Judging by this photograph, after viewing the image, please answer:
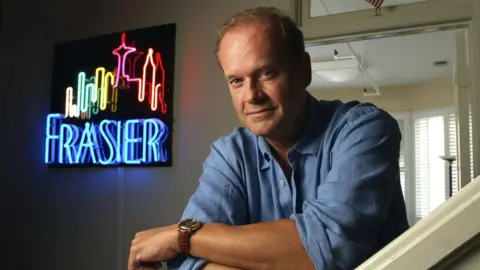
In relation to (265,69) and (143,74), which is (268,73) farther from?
(143,74)

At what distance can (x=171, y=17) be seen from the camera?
3.16 metres

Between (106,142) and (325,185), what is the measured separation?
2.59 metres

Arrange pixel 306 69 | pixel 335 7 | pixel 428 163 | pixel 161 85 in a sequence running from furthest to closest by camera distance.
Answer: pixel 428 163 → pixel 161 85 → pixel 335 7 → pixel 306 69

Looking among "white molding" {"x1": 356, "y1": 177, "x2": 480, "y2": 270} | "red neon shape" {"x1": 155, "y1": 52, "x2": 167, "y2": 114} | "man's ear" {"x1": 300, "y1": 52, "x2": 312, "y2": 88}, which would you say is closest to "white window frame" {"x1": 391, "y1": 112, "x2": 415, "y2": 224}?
"red neon shape" {"x1": 155, "y1": 52, "x2": 167, "y2": 114}

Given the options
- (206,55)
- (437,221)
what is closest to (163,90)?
(206,55)

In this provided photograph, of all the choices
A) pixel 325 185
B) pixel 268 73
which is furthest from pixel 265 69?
pixel 325 185

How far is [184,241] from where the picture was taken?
3.20 feet

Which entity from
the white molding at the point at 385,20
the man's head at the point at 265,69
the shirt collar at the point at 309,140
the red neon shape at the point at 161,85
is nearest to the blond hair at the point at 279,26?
the man's head at the point at 265,69

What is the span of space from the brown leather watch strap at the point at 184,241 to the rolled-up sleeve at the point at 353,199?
232 mm

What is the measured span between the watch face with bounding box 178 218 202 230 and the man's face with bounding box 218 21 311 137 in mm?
224

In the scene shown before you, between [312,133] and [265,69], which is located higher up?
[265,69]

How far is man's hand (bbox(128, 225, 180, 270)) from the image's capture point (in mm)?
1003

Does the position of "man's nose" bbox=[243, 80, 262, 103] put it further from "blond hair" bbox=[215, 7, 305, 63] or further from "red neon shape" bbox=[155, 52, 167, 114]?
"red neon shape" bbox=[155, 52, 167, 114]

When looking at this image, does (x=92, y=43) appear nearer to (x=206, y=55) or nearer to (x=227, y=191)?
(x=206, y=55)
